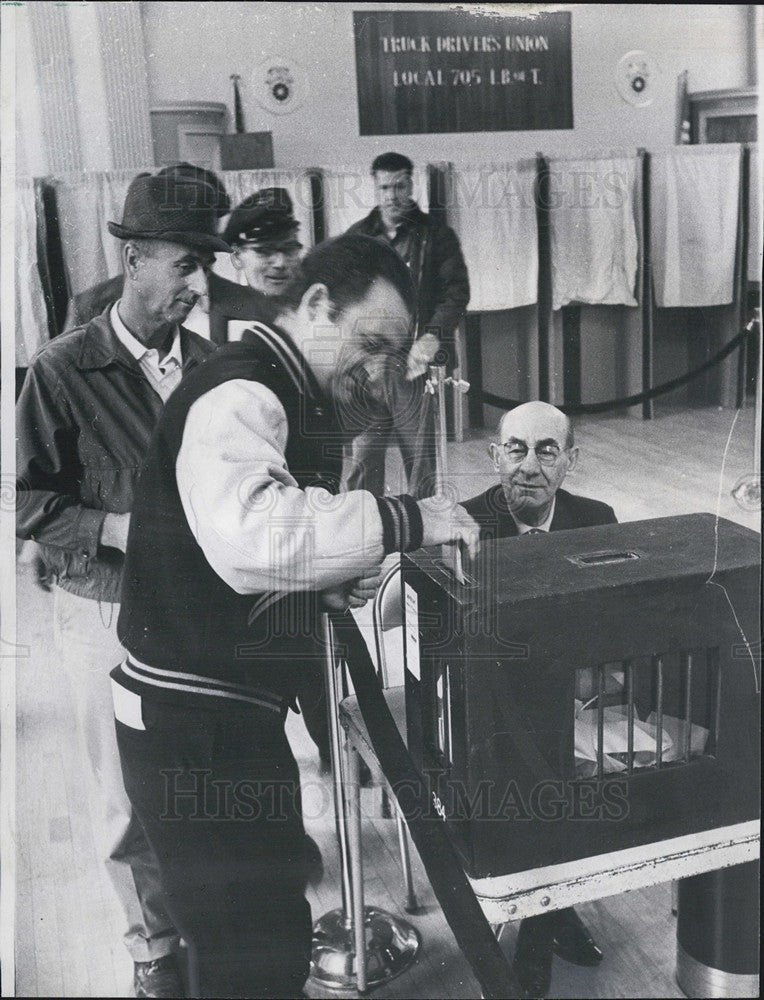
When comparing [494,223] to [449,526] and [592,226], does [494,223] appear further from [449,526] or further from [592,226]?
[449,526]

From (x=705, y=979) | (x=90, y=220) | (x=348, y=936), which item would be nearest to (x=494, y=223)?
(x=90, y=220)

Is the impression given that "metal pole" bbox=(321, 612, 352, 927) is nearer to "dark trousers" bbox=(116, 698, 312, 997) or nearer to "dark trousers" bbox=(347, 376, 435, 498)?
"dark trousers" bbox=(116, 698, 312, 997)

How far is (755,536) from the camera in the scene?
1.36m

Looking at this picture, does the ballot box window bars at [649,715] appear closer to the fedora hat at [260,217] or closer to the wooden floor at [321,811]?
the wooden floor at [321,811]

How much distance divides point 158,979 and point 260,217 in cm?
103

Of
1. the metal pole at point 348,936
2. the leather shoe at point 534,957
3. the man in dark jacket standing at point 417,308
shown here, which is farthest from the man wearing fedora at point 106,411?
the leather shoe at point 534,957

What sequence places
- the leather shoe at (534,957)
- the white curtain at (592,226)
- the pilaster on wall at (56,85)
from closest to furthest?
the pilaster on wall at (56,85) → the white curtain at (592,226) → the leather shoe at (534,957)

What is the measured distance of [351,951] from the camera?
1399mm

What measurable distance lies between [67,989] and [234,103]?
1.19 metres

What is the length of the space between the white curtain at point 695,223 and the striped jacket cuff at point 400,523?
0.43 metres

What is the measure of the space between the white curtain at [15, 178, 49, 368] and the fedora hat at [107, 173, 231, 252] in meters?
0.10

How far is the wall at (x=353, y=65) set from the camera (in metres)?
1.19

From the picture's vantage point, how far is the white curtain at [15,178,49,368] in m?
1.20

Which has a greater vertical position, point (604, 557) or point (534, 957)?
point (604, 557)
